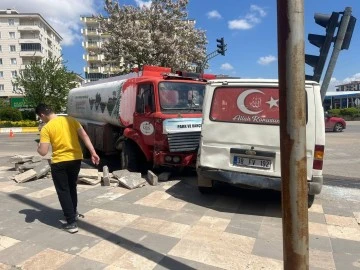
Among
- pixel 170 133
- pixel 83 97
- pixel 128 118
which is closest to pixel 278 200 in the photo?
pixel 170 133

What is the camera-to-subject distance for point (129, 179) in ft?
22.5

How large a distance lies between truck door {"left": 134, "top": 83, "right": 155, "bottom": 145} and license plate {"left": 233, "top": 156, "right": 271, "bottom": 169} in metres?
2.28

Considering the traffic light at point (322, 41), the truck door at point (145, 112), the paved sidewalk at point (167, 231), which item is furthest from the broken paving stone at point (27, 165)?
the traffic light at point (322, 41)

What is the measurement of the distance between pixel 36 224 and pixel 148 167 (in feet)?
12.0

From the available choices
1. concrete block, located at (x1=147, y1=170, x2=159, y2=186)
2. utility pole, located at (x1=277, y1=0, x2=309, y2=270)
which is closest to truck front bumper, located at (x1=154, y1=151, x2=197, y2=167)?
concrete block, located at (x1=147, y1=170, x2=159, y2=186)

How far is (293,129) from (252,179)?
9.81 feet

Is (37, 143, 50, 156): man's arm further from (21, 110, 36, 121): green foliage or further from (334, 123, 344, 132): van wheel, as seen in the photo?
(21, 110, 36, 121): green foliage

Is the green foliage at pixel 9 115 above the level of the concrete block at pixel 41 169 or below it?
above

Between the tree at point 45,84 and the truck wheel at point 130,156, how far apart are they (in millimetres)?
29423

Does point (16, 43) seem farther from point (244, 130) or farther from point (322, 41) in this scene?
point (322, 41)

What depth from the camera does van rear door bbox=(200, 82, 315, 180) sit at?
5102mm

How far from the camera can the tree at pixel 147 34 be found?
80.2ft

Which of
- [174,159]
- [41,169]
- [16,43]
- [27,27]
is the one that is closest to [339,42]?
[174,159]

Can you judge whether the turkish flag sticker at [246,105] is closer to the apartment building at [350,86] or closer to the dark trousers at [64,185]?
the dark trousers at [64,185]
